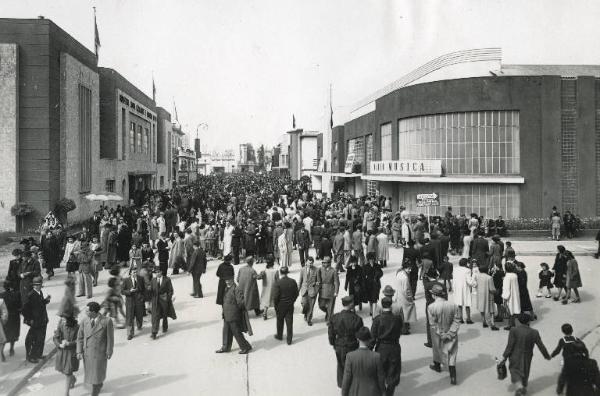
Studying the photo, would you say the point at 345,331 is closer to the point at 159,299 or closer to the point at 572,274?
the point at 159,299

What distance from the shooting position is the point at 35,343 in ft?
29.1

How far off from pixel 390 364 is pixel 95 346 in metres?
4.37

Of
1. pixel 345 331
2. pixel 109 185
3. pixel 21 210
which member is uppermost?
pixel 109 185

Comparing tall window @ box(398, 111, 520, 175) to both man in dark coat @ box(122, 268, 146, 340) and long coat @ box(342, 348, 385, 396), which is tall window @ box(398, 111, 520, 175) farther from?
long coat @ box(342, 348, 385, 396)

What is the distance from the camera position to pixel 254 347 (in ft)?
31.5

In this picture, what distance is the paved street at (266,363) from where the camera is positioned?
7.76 metres

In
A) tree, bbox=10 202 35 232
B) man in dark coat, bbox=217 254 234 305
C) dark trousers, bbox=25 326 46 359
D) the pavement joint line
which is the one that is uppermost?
tree, bbox=10 202 35 232

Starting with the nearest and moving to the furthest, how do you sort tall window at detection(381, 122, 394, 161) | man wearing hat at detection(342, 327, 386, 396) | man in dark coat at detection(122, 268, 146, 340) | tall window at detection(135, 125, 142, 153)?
man wearing hat at detection(342, 327, 386, 396) < man in dark coat at detection(122, 268, 146, 340) < tall window at detection(381, 122, 394, 161) < tall window at detection(135, 125, 142, 153)

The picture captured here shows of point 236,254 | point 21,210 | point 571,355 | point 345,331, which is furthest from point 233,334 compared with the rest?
point 21,210

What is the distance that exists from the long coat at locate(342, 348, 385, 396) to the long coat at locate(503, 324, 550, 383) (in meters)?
2.62

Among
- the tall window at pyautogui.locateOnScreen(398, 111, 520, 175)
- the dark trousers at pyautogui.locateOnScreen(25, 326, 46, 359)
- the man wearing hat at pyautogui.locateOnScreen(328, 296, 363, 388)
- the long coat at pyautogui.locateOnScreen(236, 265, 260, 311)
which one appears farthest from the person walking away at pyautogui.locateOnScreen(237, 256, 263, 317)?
the tall window at pyautogui.locateOnScreen(398, 111, 520, 175)

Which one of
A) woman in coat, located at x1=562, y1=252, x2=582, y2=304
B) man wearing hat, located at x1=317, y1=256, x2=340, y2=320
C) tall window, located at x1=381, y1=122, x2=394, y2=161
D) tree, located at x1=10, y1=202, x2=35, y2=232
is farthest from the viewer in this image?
tall window, located at x1=381, y1=122, x2=394, y2=161

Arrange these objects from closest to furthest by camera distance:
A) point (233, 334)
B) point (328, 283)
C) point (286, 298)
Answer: point (233, 334) → point (286, 298) → point (328, 283)

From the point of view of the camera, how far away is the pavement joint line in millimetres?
7754
